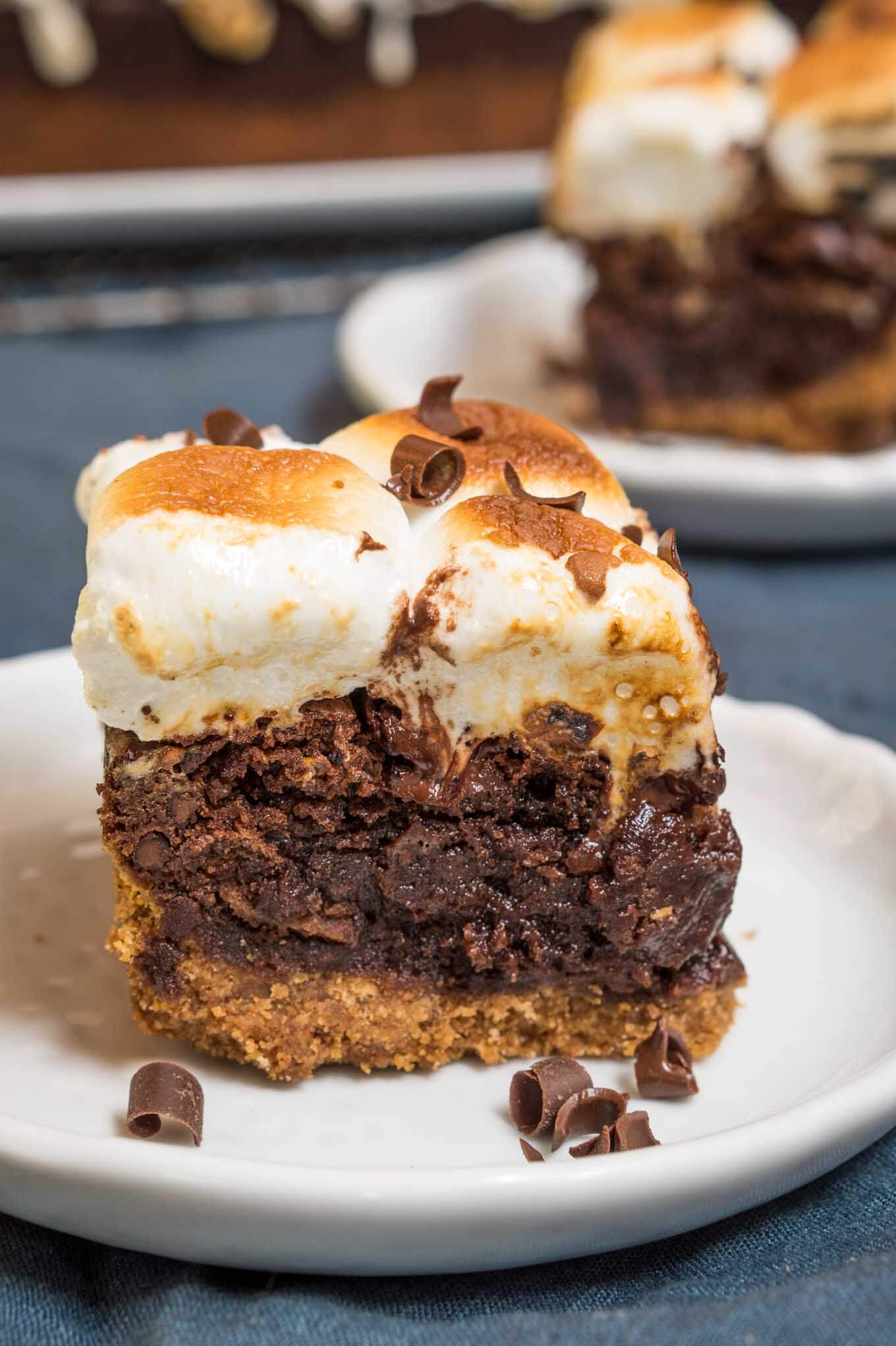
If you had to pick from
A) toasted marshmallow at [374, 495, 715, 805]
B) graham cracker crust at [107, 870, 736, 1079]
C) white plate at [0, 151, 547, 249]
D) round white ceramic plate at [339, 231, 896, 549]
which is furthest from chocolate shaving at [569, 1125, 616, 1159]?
white plate at [0, 151, 547, 249]

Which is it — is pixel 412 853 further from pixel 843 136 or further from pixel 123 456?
pixel 843 136

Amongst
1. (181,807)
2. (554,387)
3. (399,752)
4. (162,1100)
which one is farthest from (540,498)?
(554,387)

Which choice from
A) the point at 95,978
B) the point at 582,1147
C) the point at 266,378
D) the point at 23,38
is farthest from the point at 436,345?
the point at 582,1147

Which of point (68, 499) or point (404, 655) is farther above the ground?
point (404, 655)

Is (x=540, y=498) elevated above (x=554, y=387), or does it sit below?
above

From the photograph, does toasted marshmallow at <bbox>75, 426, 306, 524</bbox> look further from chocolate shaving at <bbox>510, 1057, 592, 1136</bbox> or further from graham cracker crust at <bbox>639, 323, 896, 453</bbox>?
graham cracker crust at <bbox>639, 323, 896, 453</bbox>

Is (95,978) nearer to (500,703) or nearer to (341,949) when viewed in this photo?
(341,949)
